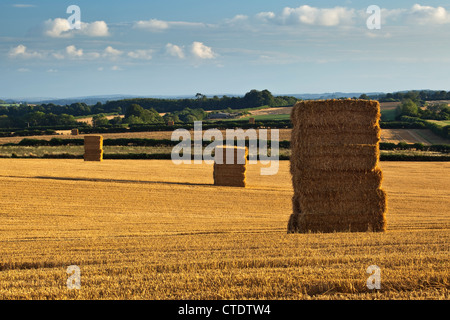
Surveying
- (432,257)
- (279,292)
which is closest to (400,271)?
(432,257)

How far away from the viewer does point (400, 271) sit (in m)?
6.83

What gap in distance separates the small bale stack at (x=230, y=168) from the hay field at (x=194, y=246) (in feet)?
4.82

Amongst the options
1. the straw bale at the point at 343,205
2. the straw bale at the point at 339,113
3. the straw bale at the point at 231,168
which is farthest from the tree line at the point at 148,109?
the straw bale at the point at 343,205

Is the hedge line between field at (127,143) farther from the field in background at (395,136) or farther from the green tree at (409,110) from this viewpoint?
the green tree at (409,110)

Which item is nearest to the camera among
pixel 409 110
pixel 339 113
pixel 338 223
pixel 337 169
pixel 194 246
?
pixel 194 246

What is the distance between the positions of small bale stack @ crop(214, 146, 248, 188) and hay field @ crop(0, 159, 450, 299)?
1468 millimetres

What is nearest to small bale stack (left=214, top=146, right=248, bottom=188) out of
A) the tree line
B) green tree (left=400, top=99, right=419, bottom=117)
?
green tree (left=400, top=99, right=419, bottom=117)

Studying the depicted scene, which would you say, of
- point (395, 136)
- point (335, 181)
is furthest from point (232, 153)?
point (395, 136)

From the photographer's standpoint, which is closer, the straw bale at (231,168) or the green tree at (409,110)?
the straw bale at (231,168)

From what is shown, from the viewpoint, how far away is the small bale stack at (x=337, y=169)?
13680 mm

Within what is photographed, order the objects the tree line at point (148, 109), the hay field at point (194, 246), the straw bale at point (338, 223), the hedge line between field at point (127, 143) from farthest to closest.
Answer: the tree line at point (148, 109), the hedge line between field at point (127, 143), the straw bale at point (338, 223), the hay field at point (194, 246)

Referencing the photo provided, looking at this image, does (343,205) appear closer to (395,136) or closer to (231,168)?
(231,168)

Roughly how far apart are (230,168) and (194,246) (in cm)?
1563

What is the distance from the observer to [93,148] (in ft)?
121
